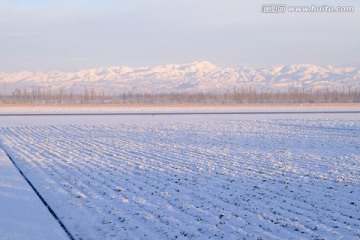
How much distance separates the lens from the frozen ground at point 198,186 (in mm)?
7527

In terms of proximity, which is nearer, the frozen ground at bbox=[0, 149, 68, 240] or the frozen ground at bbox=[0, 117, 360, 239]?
the frozen ground at bbox=[0, 149, 68, 240]

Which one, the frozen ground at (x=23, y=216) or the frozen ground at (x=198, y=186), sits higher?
the frozen ground at (x=23, y=216)

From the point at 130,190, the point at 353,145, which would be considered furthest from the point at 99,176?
the point at 353,145

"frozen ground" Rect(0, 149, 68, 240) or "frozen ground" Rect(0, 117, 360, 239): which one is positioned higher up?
"frozen ground" Rect(0, 149, 68, 240)

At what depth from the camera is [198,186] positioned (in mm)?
10805

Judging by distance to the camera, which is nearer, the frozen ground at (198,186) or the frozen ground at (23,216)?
the frozen ground at (23,216)

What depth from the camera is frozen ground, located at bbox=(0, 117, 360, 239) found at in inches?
296

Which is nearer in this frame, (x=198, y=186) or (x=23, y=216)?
(x=23, y=216)

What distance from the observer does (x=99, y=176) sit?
12.1m

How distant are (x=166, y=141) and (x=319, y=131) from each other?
1003 cm

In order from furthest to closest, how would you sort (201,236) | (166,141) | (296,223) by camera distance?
(166,141) < (296,223) < (201,236)

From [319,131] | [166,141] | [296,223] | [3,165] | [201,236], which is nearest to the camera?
[201,236]

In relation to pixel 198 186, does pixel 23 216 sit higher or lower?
higher

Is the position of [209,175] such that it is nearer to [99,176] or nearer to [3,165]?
[99,176]
